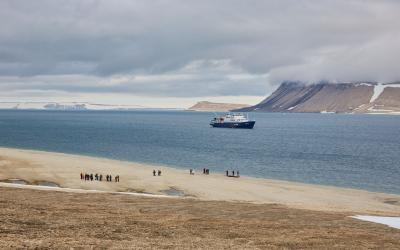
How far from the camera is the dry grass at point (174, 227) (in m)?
22.1

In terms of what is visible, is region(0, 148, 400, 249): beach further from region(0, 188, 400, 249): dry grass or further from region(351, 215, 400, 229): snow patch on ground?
region(351, 215, 400, 229): snow patch on ground

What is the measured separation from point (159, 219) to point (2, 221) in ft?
27.6

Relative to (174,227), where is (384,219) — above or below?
below

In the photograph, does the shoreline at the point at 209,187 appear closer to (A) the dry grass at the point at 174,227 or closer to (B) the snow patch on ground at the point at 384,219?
(B) the snow patch on ground at the point at 384,219

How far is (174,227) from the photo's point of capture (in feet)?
85.8

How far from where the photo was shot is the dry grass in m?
22.1

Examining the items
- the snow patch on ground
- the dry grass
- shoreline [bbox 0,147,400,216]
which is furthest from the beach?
shoreline [bbox 0,147,400,216]

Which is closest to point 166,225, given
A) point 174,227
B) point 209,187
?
point 174,227

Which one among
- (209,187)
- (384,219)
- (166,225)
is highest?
(166,225)

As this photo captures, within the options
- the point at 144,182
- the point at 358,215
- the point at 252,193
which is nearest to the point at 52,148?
the point at 144,182

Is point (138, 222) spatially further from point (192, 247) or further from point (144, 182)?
point (144, 182)

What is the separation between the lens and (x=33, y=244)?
20.4m

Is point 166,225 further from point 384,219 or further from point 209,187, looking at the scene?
point 209,187

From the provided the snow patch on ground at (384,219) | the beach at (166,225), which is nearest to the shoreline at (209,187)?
the beach at (166,225)
